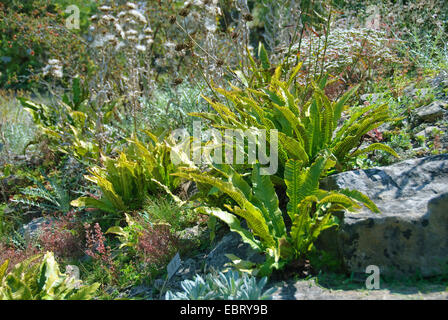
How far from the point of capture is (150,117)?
190 inches

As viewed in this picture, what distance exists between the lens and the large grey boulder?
2109 mm

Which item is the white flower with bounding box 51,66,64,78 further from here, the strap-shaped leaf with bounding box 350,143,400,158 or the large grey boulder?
the large grey boulder

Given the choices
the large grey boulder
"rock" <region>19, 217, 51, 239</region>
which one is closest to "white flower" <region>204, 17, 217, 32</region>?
the large grey boulder

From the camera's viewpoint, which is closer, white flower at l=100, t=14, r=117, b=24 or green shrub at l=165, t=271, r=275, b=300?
Answer: green shrub at l=165, t=271, r=275, b=300

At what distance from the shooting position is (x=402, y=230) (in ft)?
7.06

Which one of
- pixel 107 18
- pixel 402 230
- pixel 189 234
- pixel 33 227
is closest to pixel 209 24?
pixel 107 18

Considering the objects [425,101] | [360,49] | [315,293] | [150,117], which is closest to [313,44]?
[360,49]

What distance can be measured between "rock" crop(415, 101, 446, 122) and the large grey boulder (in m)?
0.98

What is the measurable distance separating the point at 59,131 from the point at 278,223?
3.35 meters

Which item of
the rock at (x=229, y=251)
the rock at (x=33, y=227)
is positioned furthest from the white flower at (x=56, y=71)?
the rock at (x=229, y=251)

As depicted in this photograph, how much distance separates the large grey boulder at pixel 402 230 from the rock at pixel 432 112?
3.22ft

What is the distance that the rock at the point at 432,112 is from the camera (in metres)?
3.27

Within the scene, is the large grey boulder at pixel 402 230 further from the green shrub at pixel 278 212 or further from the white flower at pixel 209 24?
the white flower at pixel 209 24

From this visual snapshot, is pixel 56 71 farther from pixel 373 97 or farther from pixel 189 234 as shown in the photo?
pixel 373 97
